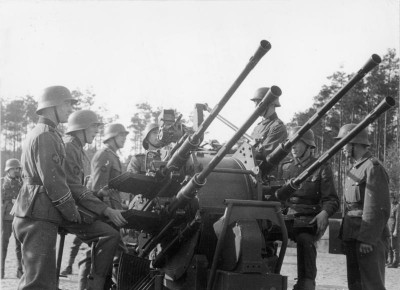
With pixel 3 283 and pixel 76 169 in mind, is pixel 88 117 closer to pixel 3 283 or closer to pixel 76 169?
pixel 76 169

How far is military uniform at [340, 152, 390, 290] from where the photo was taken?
702 centimetres

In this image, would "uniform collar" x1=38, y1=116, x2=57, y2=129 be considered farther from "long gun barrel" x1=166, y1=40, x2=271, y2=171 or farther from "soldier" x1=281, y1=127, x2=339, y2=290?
"soldier" x1=281, y1=127, x2=339, y2=290

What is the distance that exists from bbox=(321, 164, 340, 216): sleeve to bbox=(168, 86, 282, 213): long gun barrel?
2221 millimetres

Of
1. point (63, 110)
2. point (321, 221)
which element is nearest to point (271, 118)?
point (321, 221)

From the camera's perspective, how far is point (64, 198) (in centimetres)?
590

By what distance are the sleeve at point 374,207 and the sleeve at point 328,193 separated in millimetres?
421

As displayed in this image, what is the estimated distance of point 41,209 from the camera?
586 centimetres

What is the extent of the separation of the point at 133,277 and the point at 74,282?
406 centimetres

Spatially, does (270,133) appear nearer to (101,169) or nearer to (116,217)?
(116,217)

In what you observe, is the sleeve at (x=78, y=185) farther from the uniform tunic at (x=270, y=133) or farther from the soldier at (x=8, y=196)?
the soldier at (x=8, y=196)

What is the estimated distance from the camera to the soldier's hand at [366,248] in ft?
23.0

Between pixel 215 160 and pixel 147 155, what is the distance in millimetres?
2014

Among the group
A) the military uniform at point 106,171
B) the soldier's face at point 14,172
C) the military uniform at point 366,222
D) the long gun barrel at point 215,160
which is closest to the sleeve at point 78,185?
the long gun barrel at point 215,160

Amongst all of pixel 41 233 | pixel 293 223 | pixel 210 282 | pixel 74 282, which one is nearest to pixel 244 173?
pixel 293 223
